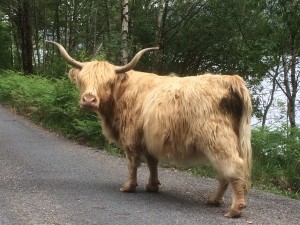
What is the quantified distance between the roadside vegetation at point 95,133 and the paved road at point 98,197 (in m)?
0.92

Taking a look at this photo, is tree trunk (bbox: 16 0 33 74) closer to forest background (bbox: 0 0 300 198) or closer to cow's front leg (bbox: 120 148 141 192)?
forest background (bbox: 0 0 300 198)

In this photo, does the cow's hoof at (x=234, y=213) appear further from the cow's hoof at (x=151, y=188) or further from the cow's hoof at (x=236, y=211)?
the cow's hoof at (x=151, y=188)

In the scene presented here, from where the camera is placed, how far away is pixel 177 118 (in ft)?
19.3

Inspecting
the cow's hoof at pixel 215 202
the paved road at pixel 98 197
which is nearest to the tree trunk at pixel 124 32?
the paved road at pixel 98 197

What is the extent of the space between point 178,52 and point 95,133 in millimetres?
16993

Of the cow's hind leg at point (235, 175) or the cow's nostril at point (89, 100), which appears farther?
the cow's nostril at point (89, 100)

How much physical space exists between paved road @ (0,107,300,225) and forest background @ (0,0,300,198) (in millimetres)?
1224

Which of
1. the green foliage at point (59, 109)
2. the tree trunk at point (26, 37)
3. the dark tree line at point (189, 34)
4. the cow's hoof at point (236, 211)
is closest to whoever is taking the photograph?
the cow's hoof at point (236, 211)

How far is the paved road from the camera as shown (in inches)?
212

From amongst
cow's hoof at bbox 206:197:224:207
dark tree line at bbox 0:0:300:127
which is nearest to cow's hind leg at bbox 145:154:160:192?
cow's hoof at bbox 206:197:224:207

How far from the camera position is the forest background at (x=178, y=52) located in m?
9.22

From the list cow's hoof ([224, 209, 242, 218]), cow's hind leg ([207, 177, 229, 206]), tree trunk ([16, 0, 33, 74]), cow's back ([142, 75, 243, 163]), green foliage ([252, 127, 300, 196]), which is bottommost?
cow's hoof ([224, 209, 242, 218])

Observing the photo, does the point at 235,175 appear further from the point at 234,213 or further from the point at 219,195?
the point at 219,195

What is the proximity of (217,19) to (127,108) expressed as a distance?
1939 centimetres
